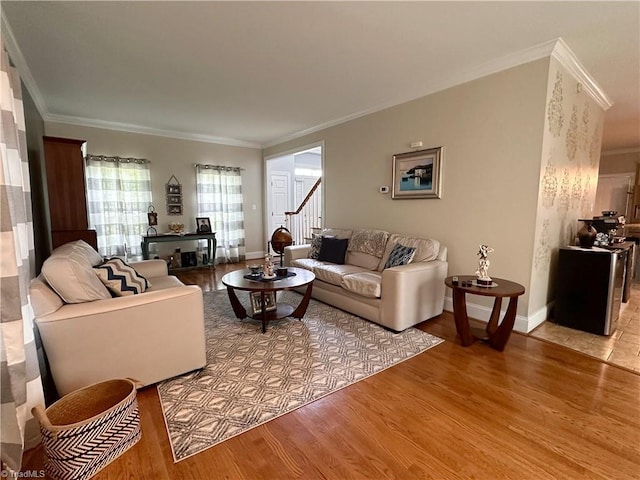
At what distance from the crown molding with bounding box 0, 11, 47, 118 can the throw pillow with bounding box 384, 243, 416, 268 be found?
3723 millimetres

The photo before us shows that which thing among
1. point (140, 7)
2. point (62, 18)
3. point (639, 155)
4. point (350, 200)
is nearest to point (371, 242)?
point (350, 200)

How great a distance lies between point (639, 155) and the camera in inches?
255

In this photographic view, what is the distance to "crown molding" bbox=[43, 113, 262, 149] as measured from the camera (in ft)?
14.9

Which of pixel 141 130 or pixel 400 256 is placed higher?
pixel 141 130

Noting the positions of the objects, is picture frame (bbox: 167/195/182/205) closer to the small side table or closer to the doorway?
the doorway

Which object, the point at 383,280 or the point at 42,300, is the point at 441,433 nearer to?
the point at 383,280

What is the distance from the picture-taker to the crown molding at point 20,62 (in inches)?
88.4

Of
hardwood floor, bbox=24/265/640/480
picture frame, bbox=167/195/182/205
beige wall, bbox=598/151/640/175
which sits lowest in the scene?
hardwood floor, bbox=24/265/640/480

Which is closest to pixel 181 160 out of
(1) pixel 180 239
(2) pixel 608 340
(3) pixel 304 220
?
(1) pixel 180 239

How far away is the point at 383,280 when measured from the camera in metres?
2.81

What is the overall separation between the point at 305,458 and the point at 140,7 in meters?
2.96

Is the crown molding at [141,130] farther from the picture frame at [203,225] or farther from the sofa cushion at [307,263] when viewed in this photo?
the sofa cushion at [307,263]

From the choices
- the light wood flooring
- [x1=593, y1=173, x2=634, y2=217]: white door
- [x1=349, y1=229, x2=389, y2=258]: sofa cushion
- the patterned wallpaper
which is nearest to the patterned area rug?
[x1=349, y1=229, x2=389, y2=258]: sofa cushion

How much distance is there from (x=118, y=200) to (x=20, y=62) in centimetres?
251
